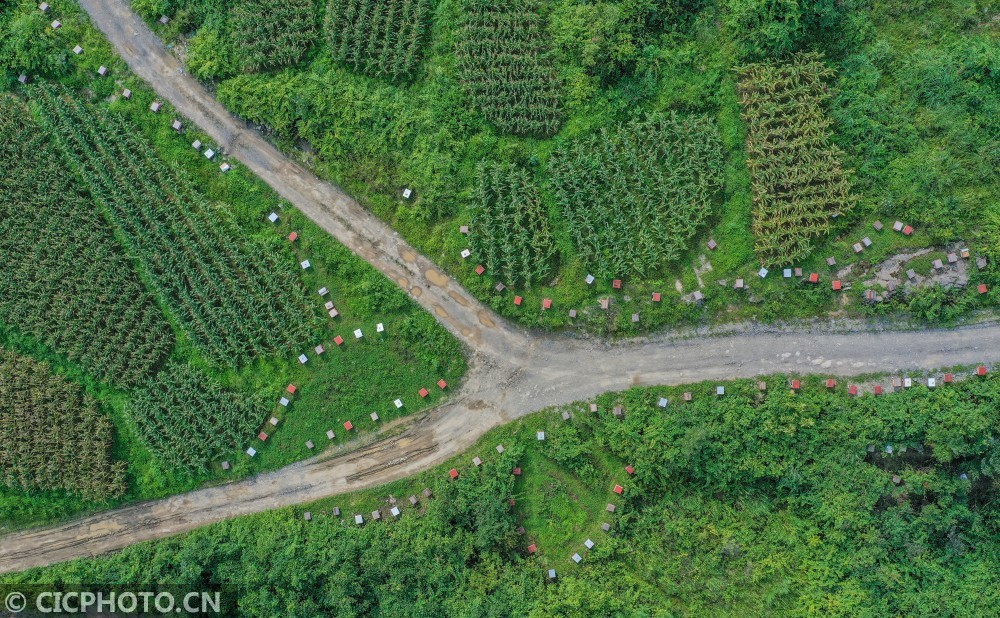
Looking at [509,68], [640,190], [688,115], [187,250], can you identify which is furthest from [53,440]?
[688,115]

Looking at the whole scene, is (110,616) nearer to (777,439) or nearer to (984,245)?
(777,439)

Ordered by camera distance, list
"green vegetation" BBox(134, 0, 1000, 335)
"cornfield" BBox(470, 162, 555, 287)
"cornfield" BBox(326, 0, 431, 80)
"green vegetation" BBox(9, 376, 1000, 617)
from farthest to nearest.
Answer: "cornfield" BBox(326, 0, 431, 80)
"cornfield" BBox(470, 162, 555, 287)
"green vegetation" BBox(134, 0, 1000, 335)
"green vegetation" BBox(9, 376, 1000, 617)

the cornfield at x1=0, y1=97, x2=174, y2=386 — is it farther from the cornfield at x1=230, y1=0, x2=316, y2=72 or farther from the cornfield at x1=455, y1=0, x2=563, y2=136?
the cornfield at x1=455, y1=0, x2=563, y2=136

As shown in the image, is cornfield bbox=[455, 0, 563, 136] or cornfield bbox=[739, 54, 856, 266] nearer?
cornfield bbox=[739, 54, 856, 266]

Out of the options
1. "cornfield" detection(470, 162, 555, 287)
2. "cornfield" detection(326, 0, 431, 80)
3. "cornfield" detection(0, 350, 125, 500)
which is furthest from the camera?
"cornfield" detection(326, 0, 431, 80)

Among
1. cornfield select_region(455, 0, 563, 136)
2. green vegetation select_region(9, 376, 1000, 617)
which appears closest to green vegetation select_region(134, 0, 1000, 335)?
cornfield select_region(455, 0, 563, 136)

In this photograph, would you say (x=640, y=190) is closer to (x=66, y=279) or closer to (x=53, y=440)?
(x=66, y=279)
